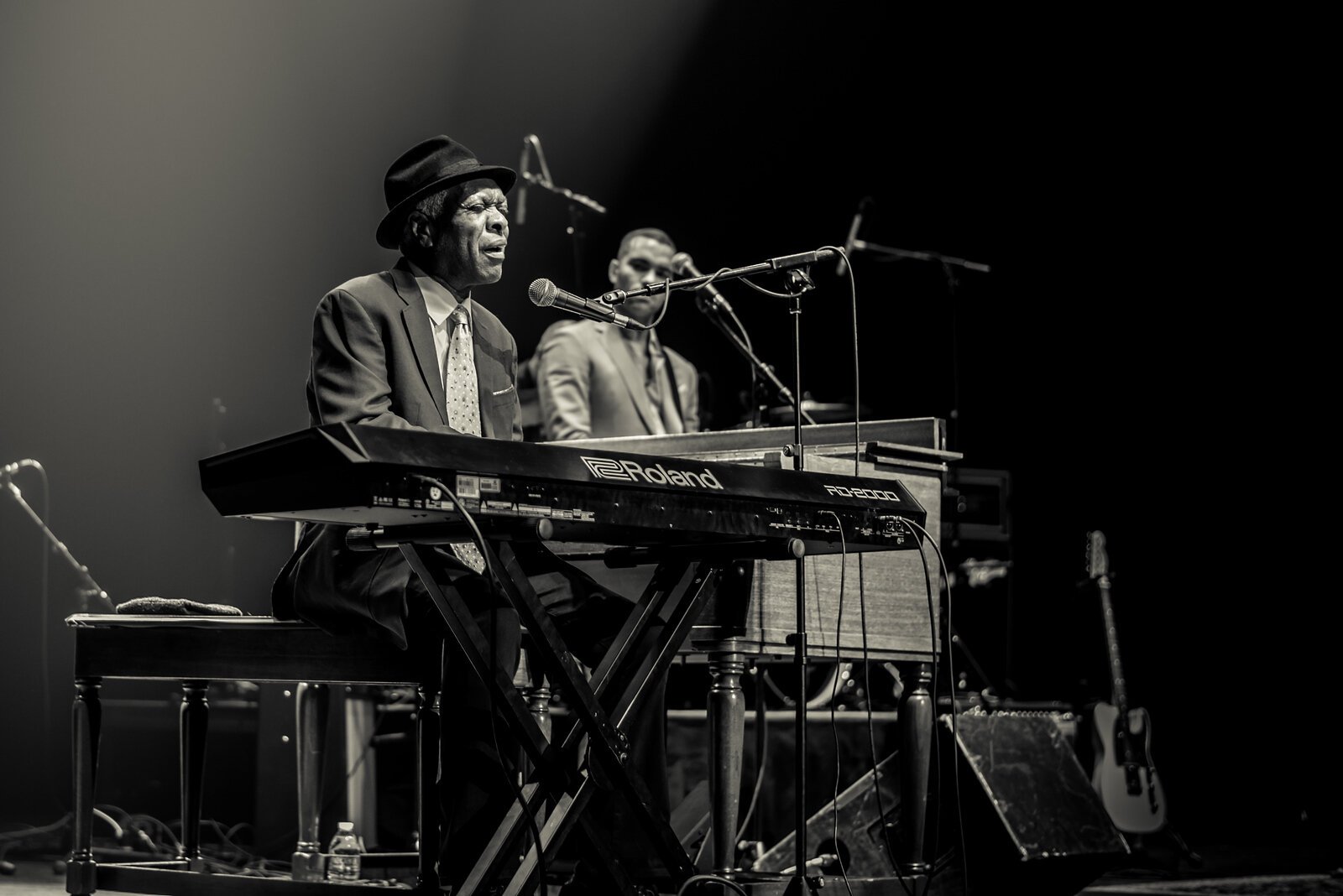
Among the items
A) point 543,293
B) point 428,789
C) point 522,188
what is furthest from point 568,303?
point 522,188

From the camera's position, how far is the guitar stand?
8.40 feet

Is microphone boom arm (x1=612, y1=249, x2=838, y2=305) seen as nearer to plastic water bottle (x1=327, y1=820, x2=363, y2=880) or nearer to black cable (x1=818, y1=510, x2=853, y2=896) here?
black cable (x1=818, y1=510, x2=853, y2=896)

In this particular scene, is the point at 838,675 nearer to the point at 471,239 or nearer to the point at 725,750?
the point at 725,750

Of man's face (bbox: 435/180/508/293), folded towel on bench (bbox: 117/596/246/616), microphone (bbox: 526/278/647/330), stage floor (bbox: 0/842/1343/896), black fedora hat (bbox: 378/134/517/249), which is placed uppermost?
black fedora hat (bbox: 378/134/517/249)

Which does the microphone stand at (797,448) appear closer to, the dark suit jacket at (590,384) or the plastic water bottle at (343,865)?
the plastic water bottle at (343,865)

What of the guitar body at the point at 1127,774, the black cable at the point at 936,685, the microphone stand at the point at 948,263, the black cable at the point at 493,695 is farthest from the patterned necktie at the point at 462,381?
the guitar body at the point at 1127,774

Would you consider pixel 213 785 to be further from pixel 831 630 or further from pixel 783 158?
pixel 783 158

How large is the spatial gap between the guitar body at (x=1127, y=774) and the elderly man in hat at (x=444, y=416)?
2.81 meters

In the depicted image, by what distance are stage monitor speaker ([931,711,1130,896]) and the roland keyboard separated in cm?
141

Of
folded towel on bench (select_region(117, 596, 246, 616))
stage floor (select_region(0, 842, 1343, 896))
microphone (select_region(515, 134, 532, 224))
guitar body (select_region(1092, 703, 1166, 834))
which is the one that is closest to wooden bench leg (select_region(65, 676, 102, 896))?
folded towel on bench (select_region(117, 596, 246, 616))

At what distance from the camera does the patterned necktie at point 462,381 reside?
335 centimetres

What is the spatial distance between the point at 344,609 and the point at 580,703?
635 mm

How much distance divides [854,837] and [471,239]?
1.98 meters

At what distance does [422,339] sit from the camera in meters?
3.28
